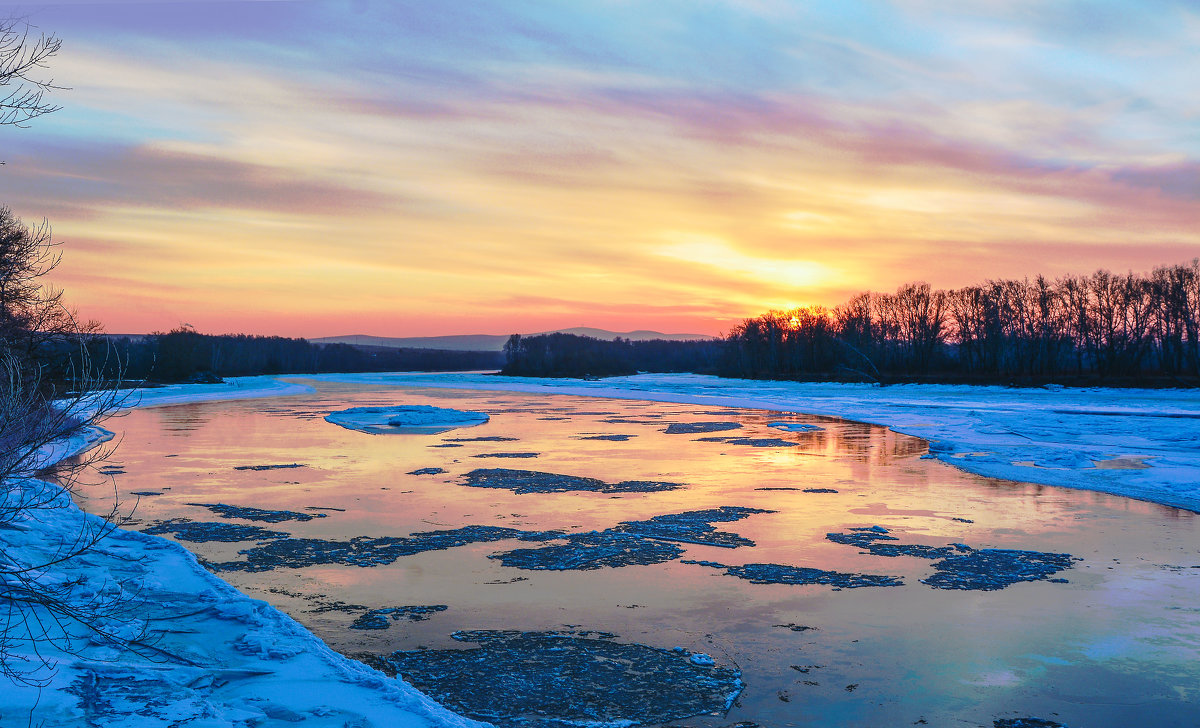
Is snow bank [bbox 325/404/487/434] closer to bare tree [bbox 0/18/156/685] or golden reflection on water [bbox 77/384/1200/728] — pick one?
golden reflection on water [bbox 77/384/1200/728]

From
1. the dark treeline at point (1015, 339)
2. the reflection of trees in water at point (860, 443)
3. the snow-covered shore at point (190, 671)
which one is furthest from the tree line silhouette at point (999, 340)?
the snow-covered shore at point (190, 671)

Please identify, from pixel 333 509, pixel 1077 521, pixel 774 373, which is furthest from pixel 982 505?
pixel 774 373

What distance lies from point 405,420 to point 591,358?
327 ft

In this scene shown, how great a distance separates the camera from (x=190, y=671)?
6.05 meters

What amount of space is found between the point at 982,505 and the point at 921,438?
13001 millimetres

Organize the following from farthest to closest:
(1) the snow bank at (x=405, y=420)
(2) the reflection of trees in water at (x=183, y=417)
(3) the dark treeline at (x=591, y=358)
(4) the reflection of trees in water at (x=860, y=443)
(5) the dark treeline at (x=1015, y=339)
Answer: (3) the dark treeline at (x=591, y=358)
(5) the dark treeline at (x=1015, y=339)
(2) the reflection of trees in water at (x=183, y=417)
(1) the snow bank at (x=405, y=420)
(4) the reflection of trees in water at (x=860, y=443)

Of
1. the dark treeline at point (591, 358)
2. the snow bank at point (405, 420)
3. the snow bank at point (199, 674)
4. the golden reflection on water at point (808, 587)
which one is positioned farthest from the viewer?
the dark treeline at point (591, 358)

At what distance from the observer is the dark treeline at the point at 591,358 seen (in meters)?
124

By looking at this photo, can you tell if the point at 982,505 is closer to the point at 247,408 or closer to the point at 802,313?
the point at 247,408

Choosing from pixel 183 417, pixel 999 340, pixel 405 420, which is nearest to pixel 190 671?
pixel 405 420

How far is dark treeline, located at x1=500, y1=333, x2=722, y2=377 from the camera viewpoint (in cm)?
12406

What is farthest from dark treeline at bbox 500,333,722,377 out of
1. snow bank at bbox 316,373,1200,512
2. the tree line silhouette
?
snow bank at bbox 316,373,1200,512

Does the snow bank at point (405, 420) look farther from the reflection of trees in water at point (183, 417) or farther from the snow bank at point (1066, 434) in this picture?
the snow bank at point (1066, 434)

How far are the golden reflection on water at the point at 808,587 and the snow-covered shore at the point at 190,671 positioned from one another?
2.39 ft
